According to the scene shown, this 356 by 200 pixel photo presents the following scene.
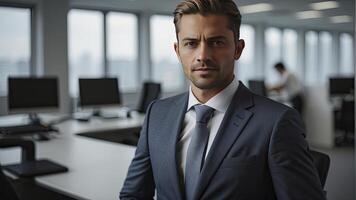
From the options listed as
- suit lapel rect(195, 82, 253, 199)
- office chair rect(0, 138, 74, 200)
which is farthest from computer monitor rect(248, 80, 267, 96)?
suit lapel rect(195, 82, 253, 199)

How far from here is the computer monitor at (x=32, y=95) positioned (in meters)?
3.84

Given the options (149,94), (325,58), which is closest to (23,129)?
(149,94)

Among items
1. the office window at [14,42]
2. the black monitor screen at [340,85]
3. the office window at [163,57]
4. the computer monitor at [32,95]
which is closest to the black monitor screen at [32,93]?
the computer monitor at [32,95]

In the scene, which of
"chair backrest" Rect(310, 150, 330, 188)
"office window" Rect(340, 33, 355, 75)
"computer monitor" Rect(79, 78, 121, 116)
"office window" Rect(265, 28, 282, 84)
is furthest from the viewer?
"office window" Rect(265, 28, 282, 84)

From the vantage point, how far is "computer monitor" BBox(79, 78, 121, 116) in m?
4.51

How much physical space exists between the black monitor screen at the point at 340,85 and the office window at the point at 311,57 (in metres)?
3.23

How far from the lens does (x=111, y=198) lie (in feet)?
5.81

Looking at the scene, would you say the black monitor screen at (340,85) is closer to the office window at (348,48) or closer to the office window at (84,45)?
the office window at (348,48)

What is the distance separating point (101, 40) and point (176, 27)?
7909mm

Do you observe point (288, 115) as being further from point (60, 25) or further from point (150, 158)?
point (60, 25)

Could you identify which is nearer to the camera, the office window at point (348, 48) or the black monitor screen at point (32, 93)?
the office window at point (348, 48)

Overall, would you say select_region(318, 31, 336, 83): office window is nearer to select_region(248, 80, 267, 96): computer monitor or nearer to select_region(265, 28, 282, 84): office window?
select_region(265, 28, 282, 84): office window

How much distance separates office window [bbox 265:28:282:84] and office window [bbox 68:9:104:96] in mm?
4659

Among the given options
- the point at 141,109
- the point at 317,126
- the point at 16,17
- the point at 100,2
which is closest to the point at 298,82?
the point at 317,126
